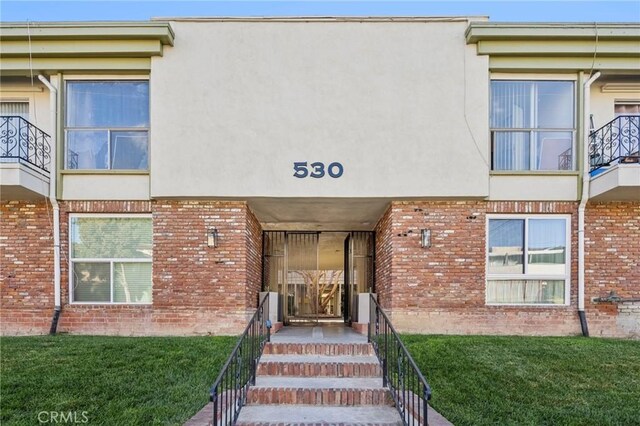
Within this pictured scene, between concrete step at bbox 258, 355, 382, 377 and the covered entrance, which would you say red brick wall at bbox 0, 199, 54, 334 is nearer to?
concrete step at bbox 258, 355, 382, 377

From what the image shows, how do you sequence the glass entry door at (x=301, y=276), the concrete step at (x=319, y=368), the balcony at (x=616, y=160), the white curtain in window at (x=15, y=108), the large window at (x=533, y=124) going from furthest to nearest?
the glass entry door at (x=301, y=276), the white curtain in window at (x=15, y=108), the large window at (x=533, y=124), the balcony at (x=616, y=160), the concrete step at (x=319, y=368)

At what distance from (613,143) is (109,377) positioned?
9.53m

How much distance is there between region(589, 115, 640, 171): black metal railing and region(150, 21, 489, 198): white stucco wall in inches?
86.5

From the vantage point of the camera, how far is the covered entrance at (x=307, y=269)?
13195 millimetres

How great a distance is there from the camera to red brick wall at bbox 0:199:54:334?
959cm

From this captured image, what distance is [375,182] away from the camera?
30.8 feet

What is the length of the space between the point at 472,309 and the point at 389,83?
4.39m

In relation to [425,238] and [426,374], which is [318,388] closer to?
[426,374]

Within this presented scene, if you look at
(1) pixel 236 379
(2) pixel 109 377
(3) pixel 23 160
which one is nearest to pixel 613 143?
(1) pixel 236 379

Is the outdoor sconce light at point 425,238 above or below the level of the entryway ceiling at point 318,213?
below

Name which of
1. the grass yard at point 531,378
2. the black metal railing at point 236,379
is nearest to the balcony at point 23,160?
the black metal railing at point 236,379

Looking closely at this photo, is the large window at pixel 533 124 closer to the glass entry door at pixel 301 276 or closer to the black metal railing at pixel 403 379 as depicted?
the black metal railing at pixel 403 379

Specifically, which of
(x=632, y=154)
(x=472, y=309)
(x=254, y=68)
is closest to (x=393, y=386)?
(x=472, y=309)

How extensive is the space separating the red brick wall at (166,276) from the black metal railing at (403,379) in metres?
2.79
